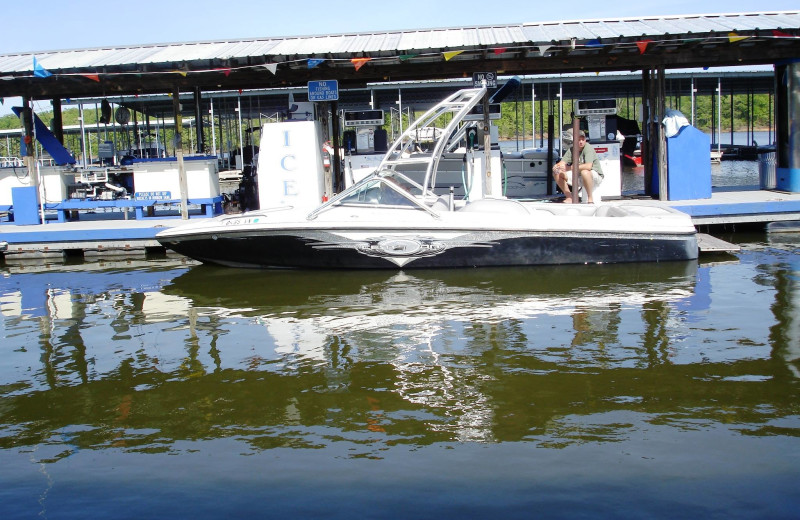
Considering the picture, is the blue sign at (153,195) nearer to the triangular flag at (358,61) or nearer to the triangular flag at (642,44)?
the triangular flag at (358,61)

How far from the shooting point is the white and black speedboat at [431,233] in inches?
383

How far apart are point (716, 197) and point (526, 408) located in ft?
32.1

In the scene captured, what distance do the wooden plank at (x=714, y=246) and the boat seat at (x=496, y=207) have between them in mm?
2612

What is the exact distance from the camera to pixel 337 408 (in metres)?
5.36

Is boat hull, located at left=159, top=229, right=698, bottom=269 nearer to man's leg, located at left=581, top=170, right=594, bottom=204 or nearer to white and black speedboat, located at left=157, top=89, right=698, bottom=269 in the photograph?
white and black speedboat, located at left=157, top=89, right=698, bottom=269

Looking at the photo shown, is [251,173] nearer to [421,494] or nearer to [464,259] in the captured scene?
[464,259]

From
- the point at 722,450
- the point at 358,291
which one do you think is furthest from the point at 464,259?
the point at 722,450

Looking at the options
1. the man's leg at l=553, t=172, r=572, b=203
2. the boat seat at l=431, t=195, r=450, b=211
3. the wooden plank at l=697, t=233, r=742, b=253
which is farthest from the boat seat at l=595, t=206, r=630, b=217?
the man's leg at l=553, t=172, r=572, b=203

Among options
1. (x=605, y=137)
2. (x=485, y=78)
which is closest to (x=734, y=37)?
(x=605, y=137)

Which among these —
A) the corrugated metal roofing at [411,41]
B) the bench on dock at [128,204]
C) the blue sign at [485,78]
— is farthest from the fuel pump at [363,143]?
the bench on dock at [128,204]

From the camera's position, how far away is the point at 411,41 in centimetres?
1355

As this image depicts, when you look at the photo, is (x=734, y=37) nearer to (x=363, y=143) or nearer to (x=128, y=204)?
(x=363, y=143)

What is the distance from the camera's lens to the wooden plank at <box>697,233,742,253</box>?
10586 millimetres

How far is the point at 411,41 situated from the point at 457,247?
17.3ft
